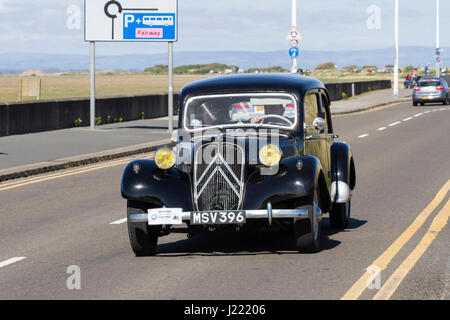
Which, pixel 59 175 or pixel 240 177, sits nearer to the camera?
pixel 240 177

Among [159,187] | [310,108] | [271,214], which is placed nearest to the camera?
[271,214]

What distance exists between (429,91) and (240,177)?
4282 centimetres

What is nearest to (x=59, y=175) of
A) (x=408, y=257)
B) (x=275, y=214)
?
(x=275, y=214)

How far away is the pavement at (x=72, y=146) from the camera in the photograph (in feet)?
59.3

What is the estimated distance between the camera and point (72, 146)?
22219mm

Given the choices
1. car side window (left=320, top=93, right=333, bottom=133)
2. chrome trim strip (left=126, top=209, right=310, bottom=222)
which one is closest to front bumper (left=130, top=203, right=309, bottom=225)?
chrome trim strip (left=126, top=209, right=310, bottom=222)

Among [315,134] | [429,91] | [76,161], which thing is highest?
[429,91]

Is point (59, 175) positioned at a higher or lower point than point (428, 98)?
lower

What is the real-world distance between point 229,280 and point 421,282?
1.57 metres

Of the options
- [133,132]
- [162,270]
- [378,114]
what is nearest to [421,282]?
[162,270]

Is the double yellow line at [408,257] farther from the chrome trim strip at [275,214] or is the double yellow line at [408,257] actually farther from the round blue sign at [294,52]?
the round blue sign at [294,52]

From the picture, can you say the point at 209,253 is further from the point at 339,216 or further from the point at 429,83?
the point at 429,83

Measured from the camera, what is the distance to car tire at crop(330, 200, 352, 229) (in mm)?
10766

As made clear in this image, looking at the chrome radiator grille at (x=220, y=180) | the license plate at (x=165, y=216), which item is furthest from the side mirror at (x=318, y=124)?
the license plate at (x=165, y=216)
